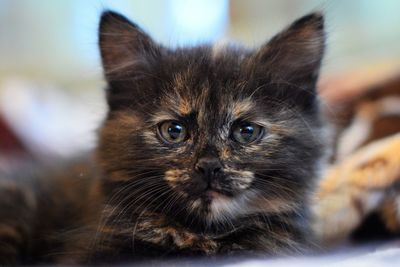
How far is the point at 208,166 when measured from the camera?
1288 millimetres

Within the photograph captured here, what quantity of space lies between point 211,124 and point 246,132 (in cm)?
10

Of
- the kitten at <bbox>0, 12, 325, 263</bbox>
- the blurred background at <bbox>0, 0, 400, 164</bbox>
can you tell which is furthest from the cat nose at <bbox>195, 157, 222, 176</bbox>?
the blurred background at <bbox>0, 0, 400, 164</bbox>

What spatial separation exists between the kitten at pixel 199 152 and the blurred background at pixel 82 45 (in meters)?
0.73

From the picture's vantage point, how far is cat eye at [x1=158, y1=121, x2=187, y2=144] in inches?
55.7

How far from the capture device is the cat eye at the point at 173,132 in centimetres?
142

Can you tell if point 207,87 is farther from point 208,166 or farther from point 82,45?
point 82,45

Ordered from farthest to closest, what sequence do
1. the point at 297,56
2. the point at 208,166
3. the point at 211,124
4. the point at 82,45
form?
the point at 82,45 < the point at 297,56 < the point at 211,124 < the point at 208,166

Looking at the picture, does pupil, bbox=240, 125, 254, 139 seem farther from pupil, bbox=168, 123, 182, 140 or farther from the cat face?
pupil, bbox=168, 123, 182, 140

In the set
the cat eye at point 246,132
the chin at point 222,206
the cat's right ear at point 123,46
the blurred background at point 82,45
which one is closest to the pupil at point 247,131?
the cat eye at point 246,132

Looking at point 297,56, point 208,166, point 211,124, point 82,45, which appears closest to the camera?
point 208,166

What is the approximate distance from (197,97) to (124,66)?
0.30 m

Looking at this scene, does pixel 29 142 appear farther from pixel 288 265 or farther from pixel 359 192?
pixel 288 265

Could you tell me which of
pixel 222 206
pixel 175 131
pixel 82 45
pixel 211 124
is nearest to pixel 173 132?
pixel 175 131

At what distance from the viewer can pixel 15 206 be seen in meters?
1.79
